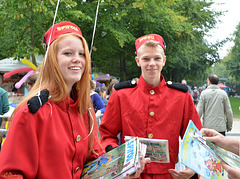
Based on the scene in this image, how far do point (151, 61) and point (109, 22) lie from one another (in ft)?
39.4

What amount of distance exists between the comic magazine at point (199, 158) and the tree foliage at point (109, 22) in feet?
28.6

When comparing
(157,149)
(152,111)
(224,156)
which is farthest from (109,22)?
(224,156)

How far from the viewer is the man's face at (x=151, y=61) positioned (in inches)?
104

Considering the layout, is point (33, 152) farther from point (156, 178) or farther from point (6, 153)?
point (156, 178)

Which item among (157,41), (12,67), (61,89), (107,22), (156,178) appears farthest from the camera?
(12,67)

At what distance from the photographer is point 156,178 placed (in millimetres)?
2506

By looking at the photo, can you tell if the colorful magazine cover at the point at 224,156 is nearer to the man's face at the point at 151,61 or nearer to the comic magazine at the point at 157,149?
the comic magazine at the point at 157,149

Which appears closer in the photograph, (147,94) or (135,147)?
(135,147)

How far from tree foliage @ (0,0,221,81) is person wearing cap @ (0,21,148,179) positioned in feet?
26.9

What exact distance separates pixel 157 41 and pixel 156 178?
1.32 m

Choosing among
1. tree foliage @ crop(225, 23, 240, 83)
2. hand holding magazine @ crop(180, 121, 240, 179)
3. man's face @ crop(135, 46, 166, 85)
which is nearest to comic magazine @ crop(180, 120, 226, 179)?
hand holding magazine @ crop(180, 121, 240, 179)

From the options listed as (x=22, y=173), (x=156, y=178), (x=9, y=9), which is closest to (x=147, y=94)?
(x=156, y=178)

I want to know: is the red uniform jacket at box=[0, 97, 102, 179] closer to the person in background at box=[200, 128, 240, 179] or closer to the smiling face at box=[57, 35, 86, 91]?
the smiling face at box=[57, 35, 86, 91]

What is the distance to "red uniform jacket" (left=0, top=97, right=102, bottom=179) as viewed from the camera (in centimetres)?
152
